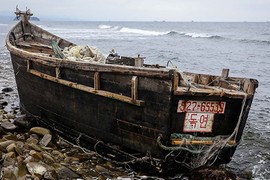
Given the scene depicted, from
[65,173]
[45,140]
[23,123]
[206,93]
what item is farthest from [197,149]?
[23,123]

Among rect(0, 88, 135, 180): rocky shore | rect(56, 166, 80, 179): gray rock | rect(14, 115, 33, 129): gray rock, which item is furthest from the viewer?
rect(14, 115, 33, 129): gray rock

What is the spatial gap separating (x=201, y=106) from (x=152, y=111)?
2.91 feet

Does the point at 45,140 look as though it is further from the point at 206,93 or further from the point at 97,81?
the point at 206,93

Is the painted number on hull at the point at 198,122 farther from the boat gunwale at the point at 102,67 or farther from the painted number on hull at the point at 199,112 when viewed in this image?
the boat gunwale at the point at 102,67

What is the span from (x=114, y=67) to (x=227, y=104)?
222 centimetres

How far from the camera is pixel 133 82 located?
18.4 feet

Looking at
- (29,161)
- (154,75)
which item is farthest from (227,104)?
(29,161)

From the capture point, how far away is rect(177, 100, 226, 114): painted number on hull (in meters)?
5.52

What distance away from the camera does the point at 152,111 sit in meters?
5.57

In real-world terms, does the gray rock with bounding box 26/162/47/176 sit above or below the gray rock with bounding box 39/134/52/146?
above

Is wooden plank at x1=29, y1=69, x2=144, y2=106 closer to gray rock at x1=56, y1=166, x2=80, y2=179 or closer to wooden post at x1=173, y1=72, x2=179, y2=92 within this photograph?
wooden post at x1=173, y1=72, x2=179, y2=92

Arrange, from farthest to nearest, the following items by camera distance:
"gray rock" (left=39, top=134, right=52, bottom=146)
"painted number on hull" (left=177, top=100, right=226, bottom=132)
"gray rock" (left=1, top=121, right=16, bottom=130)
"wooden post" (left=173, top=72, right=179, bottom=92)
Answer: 1. "gray rock" (left=1, top=121, right=16, bottom=130)
2. "gray rock" (left=39, top=134, right=52, bottom=146)
3. "painted number on hull" (left=177, top=100, right=226, bottom=132)
4. "wooden post" (left=173, top=72, right=179, bottom=92)

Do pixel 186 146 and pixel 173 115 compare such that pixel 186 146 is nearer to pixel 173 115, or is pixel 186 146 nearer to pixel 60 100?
pixel 173 115

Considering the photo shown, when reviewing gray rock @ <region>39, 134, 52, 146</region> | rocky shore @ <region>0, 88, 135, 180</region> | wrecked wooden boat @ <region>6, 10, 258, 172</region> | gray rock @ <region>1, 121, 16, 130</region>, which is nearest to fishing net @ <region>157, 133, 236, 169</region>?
wrecked wooden boat @ <region>6, 10, 258, 172</region>
